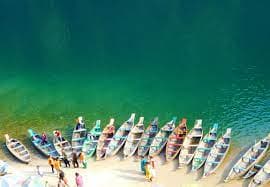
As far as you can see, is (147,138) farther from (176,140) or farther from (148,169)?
(148,169)

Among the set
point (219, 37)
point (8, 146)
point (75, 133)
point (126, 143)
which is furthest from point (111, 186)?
point (219, 37)

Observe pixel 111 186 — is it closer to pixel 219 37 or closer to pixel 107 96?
pixel 107 96

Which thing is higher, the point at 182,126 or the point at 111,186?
the point at 182,126

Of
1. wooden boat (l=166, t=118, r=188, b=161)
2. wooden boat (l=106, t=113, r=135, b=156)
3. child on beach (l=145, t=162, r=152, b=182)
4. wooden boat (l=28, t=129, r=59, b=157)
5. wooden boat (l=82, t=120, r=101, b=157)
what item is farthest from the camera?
wooden boat (l=28, t=129, r=59, b=157)

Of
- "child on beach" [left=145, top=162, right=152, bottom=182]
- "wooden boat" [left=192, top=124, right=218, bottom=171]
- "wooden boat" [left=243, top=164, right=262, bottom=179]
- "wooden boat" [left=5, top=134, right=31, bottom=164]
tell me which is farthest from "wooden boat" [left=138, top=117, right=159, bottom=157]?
"wooden boat" [left=5, top=134, right=31, bottom=164]

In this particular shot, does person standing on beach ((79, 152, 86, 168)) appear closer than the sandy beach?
No

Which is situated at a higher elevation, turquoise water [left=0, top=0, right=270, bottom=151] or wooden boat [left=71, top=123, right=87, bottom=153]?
turquoise water [left=0, top=0, right=270, bottom=151]

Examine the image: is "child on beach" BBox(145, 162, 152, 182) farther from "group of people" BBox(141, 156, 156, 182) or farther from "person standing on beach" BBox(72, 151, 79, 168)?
"person standing on beach" BBox(72, 151, 79, 168)
